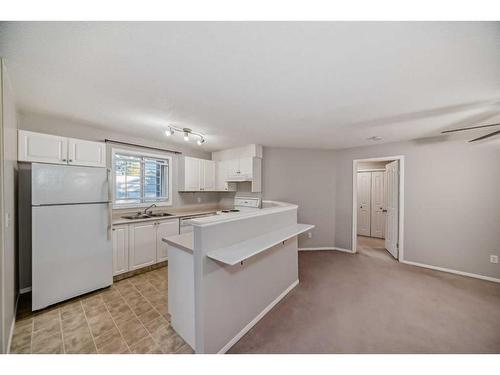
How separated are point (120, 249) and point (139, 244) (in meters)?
0.26

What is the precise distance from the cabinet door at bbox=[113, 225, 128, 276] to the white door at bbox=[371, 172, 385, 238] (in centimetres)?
617

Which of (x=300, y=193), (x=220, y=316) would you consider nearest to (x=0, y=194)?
(x=220, y=316)

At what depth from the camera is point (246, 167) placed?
4.09 m

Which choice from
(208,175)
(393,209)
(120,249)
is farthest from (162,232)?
(393,209)

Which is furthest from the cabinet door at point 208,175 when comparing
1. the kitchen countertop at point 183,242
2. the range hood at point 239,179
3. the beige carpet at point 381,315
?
the beige carpet at point 381,315

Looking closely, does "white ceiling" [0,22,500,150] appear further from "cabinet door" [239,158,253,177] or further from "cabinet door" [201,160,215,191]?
"cabinet door" [201,160,215,191]

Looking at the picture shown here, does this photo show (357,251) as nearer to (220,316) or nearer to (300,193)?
(300,193)

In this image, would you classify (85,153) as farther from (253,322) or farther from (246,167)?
(253,322)

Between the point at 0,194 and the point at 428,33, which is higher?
the point at 428,33

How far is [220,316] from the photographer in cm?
155

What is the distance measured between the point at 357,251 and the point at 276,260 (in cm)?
297

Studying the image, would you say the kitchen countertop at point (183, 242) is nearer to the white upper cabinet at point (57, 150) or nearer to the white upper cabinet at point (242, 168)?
the white upper cabinet at point (57, 150)

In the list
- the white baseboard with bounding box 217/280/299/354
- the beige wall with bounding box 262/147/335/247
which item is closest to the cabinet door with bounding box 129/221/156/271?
the white baseboard with bounding box 217/280/299/354

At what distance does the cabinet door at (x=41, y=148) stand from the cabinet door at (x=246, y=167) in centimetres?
284
